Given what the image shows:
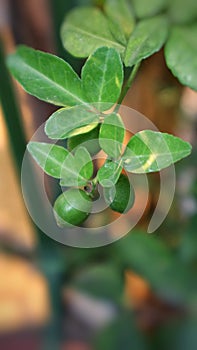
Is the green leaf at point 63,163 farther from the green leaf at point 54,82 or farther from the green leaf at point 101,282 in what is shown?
the green leaf at point 101,282

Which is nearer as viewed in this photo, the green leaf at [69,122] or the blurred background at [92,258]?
the green leaf at [69,122]

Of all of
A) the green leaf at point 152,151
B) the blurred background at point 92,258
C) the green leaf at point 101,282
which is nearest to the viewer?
the green leaf at point 152,151

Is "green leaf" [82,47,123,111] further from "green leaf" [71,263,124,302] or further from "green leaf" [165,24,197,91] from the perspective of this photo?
"green leaf" [71,263,124,302]

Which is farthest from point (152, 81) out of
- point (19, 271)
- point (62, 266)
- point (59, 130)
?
point (19, 271)

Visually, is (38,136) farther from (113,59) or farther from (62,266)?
(62,266)

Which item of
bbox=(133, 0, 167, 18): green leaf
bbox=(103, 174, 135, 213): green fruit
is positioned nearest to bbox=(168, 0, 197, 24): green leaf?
bbox=(133, 0, 167, 18): green leaf

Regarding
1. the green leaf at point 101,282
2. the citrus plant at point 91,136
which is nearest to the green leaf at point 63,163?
the citrus plant at point 91,136

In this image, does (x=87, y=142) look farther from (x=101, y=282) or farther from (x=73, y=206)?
(x=101, y=282)
